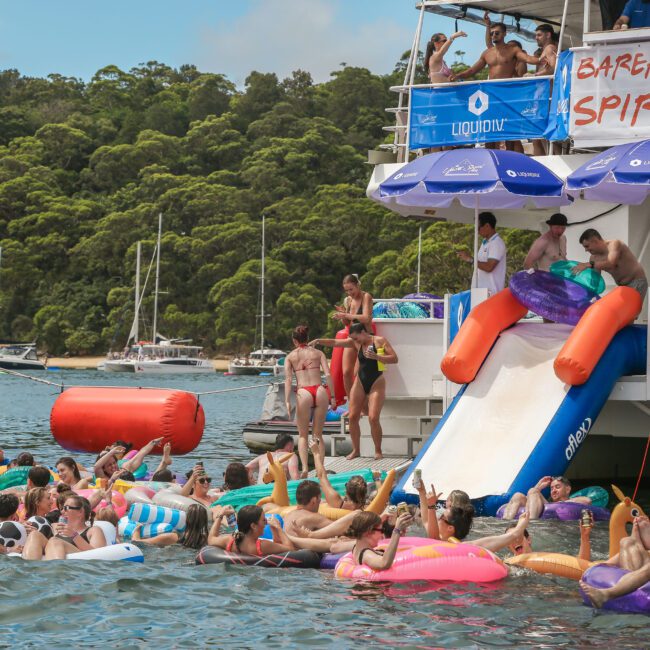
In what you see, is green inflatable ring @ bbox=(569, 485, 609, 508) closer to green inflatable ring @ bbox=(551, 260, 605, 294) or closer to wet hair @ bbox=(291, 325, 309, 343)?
green inflatable ring @ bbox=(551, 260, 605, 294)

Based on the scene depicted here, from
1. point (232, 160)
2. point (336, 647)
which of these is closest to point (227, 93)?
point (232, 160)

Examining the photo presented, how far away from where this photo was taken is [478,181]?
15.2 meters

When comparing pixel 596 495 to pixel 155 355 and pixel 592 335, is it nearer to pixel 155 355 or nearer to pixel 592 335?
pixel 592 335

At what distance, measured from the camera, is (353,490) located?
40.4ft

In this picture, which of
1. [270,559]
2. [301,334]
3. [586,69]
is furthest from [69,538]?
[586,69]

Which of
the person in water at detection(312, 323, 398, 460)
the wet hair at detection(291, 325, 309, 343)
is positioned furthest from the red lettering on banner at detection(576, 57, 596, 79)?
the wet hair at detection(291, 325, 309, 343)

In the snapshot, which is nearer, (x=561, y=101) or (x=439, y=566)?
(x=439, y=566)

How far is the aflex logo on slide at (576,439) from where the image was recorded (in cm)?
1356

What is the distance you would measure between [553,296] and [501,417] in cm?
172

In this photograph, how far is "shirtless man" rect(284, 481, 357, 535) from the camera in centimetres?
1189

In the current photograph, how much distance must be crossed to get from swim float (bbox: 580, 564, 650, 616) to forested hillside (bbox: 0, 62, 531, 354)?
4839 cm

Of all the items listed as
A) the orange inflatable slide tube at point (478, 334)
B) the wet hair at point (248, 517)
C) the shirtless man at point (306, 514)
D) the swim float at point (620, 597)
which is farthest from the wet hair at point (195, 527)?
the swim float at point (620, 597)

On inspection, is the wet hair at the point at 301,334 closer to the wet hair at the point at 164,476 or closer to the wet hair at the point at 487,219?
the wet hair at the point at 164,476

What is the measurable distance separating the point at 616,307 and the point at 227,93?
11210cm
